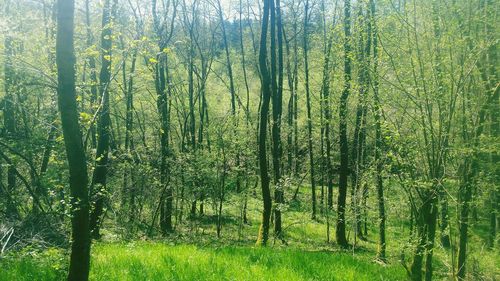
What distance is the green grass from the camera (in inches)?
205

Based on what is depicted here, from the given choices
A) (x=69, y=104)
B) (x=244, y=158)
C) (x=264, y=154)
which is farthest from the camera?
(x=244, y=158)

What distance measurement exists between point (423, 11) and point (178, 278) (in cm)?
637

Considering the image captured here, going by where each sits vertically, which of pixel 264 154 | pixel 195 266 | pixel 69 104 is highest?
pixel 69 104

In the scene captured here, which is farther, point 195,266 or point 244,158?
point 244,158

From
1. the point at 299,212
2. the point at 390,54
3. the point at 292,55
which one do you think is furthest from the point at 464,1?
the point at 292,55

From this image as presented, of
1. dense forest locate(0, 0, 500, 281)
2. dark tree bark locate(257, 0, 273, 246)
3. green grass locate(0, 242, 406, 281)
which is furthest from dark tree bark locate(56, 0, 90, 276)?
dark tree bark locate(257, 0, 273, 246)

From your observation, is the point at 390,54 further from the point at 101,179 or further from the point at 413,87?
the point at 101,179

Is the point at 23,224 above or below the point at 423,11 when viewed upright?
below

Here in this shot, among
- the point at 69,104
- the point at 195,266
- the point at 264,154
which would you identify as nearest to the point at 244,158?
the point at 264,154

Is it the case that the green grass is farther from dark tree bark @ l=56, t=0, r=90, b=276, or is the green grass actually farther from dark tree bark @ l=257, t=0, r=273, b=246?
dark tree bark @ l=257, t=0, r=273, b=246

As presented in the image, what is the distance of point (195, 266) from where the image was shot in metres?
6.05

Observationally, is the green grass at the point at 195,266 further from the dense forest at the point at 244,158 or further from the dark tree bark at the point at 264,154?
the dark tree bark at the point at 264,154

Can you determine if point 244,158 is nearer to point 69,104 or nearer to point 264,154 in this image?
point 264,154

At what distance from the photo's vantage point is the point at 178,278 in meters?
5.48
